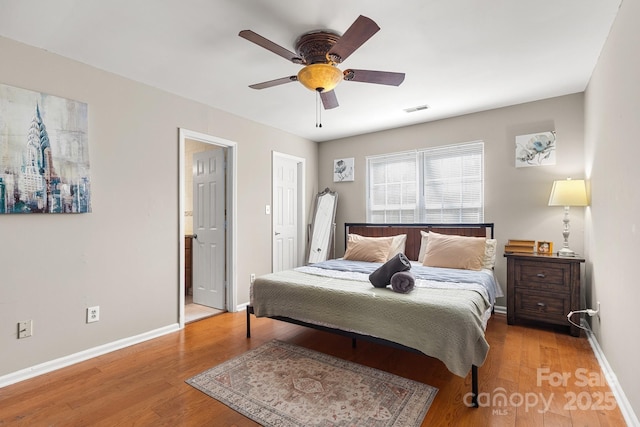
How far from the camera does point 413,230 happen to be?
4.20 metres

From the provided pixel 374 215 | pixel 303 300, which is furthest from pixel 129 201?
pixel 374 215

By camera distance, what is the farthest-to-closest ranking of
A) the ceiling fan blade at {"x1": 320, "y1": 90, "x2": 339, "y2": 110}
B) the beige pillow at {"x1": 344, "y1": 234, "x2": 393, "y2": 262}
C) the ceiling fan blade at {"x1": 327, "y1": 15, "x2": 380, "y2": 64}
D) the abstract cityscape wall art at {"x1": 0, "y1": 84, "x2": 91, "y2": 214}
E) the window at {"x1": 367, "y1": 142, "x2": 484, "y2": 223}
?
the window at {"x1": 367, "y1": 142, "x2": 484, "y2": 223} < the beige pillow at {"x1": 344, "y1": 234, "x2": 393, "y2": 262} < the ceiling fan blade at {"x1": 320, "y1": 90, "x2": 339, "y2": 110} < the abstract cityscape wall art at {"x1": 0, "y1": 84, "x2": 91, "y2": 214} < the ceiling fan blade at {"x1": 327, "y1": 15, "x2": 380, "y2": 64}

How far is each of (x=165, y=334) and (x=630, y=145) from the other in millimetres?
3948

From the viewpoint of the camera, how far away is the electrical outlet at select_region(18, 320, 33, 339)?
228 cm

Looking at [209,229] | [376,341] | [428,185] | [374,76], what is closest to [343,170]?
[428,185]

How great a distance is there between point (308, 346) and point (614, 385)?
85.3 inches

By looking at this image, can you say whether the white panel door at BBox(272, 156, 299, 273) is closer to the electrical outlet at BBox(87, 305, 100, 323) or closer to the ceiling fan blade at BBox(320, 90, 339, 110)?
the ceiling fan blade at BBox(320, 90, 339, 110)

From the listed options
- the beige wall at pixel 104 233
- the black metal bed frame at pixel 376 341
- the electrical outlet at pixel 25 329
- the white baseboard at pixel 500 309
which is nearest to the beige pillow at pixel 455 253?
the white baseboard at pixel 500 309

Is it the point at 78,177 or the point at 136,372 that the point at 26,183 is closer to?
the point at 78,177

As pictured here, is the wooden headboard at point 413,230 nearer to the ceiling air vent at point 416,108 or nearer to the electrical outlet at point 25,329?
the ceiling air vent at point 416,108

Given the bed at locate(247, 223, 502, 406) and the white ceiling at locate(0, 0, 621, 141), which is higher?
the white ceiling at locate(0, 0, 621, 141)

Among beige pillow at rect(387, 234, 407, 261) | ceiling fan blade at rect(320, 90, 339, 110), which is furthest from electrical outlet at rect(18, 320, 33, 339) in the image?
beige pillow at rect(387, 234, 407, 261)

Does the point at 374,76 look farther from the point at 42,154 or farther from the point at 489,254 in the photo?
the point at 42,154

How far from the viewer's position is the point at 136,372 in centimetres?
237
